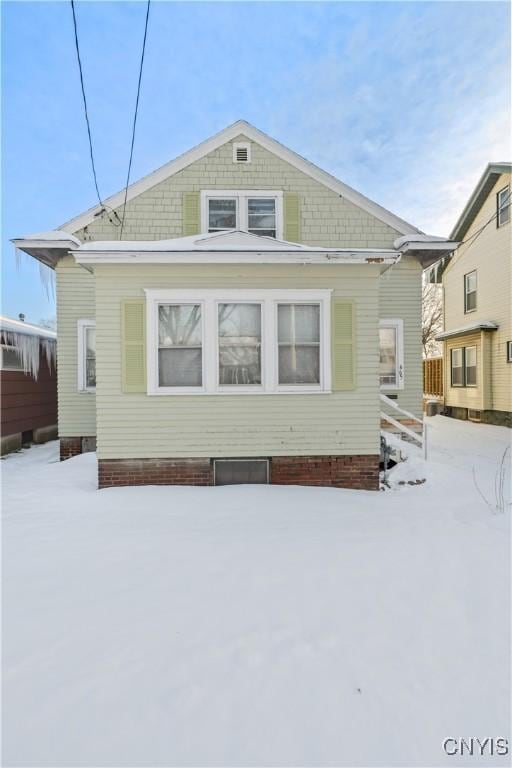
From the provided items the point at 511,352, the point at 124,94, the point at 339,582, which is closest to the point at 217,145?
the point at 124,94

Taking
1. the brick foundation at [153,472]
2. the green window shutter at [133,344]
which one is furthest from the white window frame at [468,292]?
the green window shutter at [133,344]

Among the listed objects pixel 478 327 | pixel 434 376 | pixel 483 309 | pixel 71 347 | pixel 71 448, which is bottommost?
pixel 71 448

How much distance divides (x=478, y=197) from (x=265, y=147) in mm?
9553

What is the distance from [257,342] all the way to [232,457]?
1.83m

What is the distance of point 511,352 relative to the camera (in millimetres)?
12086

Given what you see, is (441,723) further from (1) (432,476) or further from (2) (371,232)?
(2) (371,232)

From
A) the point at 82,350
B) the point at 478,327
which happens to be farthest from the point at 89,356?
the point at 478,327

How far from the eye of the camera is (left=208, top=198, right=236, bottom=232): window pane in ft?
27.8

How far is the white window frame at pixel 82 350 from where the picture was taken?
26.8ft

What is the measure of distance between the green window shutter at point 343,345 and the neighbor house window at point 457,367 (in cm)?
1117

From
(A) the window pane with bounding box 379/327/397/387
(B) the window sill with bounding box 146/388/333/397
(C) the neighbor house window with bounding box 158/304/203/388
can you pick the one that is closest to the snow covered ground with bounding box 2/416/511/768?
(B) the window sill with bounding box 146/388/333/397

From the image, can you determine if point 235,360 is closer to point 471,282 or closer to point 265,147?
point 265,147

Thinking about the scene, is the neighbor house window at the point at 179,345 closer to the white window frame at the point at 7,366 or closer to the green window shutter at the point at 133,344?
the green window shutter at the point at 133,344

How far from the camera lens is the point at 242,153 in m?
8.49
